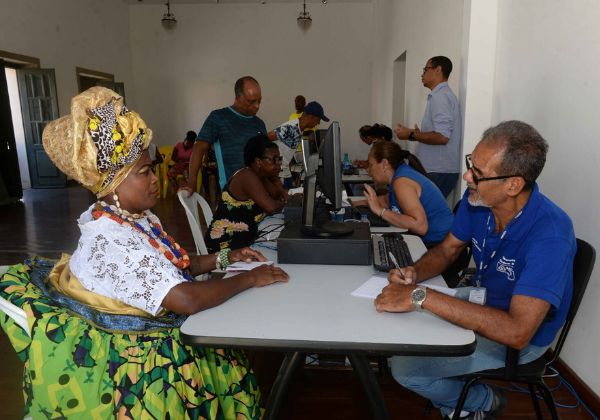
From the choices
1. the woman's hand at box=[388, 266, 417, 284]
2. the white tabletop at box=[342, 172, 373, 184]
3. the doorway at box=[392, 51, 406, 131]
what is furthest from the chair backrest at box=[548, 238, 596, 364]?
the doorway at box=[392, 51, 406, 131]

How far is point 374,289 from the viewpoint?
1.37m

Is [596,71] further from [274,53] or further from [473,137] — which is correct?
[274,53]

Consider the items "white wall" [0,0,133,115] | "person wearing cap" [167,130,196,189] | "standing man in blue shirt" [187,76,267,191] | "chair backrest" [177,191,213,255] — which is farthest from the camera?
"person wearing cap" [167,130,196,189]

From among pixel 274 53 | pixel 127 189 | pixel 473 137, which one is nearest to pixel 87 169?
pixel 127 189

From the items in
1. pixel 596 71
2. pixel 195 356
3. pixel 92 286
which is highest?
pixel 596 71

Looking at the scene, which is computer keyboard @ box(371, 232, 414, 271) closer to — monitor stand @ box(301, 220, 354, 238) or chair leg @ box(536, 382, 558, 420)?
monitor stand @ box(301, 220, 354, 238)

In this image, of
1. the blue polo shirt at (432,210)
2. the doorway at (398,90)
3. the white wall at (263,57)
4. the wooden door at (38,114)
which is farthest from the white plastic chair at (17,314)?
the white wall at (263,57)

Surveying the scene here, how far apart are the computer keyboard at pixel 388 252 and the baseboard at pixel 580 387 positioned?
100 centimetres

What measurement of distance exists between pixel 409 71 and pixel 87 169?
5239 millimetres

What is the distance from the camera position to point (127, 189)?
131 centimetres

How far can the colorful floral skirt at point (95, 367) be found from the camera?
44.2 inches

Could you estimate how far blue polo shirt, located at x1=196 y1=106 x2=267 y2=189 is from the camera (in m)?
3.29

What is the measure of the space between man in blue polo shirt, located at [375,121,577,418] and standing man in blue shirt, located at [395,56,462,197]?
1.75 meters

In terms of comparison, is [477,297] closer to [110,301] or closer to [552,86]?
[110,301]
